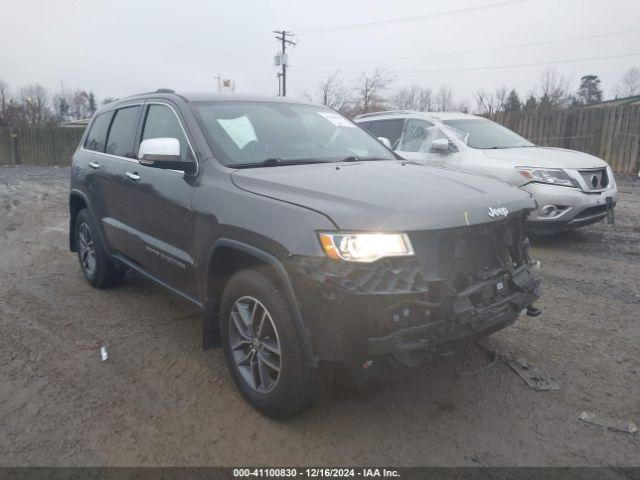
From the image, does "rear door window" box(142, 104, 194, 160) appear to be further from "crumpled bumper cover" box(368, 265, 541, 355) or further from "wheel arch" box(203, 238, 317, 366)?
"crumpled bumper cover" box(368, 265, 541, 355)

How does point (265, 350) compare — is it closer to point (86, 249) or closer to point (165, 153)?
point (165, 153)

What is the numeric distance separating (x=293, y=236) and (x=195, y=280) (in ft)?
3.64

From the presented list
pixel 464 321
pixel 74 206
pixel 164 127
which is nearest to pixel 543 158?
pixel 464 321

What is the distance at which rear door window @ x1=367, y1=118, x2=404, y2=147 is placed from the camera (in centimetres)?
806

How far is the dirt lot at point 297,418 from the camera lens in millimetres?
2604

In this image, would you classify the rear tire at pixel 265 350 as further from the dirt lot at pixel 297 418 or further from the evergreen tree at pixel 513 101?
the evergreen tree at pixel 513 101

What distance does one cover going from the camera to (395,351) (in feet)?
7.75

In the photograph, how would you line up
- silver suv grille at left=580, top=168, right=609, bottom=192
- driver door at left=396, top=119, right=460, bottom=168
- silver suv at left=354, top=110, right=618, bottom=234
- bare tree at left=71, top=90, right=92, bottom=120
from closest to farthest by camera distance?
silver suv at left=354, top=110, right=618, bottom=234 < silver suv grille at left=580, top=168, right=609, bottom=192 < driver door at left=396, top=119, right=460, bottom=168 < bare tree at left=71, top=90, right=92, bottom=120

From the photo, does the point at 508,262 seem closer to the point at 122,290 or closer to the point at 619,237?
the point at 122,290

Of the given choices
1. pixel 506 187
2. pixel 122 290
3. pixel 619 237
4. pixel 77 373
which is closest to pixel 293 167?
pixel 506 187

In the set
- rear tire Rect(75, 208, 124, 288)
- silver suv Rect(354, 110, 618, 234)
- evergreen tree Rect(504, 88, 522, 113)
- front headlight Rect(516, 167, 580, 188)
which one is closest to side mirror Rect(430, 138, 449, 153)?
silver suv Rect(354, 110, 618, 234)

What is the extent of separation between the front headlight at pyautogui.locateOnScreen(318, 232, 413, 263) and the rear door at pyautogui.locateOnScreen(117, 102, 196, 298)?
1.26 metres

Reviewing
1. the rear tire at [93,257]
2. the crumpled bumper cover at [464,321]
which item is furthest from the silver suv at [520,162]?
the rear tire at [93,257]

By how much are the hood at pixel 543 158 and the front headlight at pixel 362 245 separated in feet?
15.3
